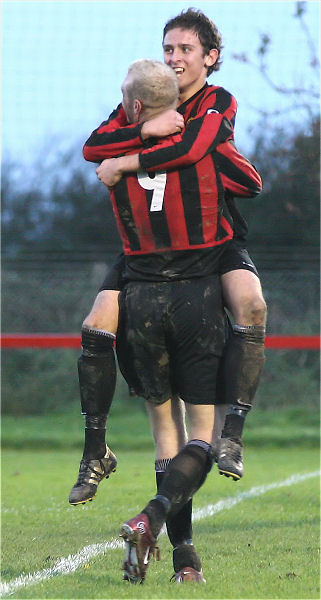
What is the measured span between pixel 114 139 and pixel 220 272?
726 millimetres

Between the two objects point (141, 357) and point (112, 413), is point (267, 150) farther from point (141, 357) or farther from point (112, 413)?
point (141, 357)

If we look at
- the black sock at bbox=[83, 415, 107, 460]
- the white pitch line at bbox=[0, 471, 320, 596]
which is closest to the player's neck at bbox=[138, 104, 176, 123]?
the black sock at bbox=[83, 415, 107, 460]

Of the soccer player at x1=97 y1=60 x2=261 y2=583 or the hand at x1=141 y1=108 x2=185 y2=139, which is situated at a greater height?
the hand at x1=141 y1=108 x2=185 y2=139

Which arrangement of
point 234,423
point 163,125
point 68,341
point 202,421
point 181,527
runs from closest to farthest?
point 163,125, point 234,423, point 202,421, point 181,527, point 68,341

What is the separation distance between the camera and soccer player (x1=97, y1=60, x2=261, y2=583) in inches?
166

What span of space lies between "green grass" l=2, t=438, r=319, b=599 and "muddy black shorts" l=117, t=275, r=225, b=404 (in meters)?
0.86

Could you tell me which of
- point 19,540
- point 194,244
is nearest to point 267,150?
point 19,540

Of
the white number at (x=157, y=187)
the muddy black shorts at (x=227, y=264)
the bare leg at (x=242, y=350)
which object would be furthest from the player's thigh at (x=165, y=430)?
the white number at (x=157, y=187)

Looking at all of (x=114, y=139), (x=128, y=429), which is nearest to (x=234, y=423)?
(x=114, y=139)

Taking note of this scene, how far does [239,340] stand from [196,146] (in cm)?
83

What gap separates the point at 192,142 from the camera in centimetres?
419

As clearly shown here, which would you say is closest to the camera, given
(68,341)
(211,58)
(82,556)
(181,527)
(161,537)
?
(211,58)

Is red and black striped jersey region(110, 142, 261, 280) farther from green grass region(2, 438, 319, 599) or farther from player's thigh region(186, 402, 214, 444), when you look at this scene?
green grass region(2, 438, 319, 599)

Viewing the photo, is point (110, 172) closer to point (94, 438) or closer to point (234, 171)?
point (234, 171)
